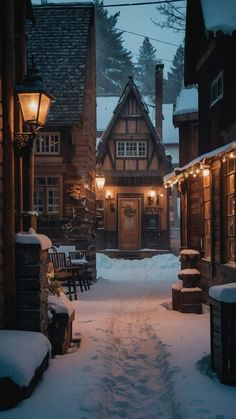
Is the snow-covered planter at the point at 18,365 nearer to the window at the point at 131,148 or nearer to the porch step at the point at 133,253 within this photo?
the porch step at the point at 133,253

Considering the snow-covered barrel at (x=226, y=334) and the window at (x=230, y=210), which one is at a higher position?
the window at (x=230, y=210)

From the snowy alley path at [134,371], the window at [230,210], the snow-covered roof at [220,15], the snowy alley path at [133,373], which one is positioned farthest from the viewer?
the window at [230,210]

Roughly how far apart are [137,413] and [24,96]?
13.2 ft

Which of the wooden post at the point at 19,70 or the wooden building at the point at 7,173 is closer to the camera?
the wooden building at the point at 7,173

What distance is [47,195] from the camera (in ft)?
59.0

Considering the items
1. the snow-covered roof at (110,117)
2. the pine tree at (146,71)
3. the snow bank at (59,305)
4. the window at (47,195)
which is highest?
the pine tree at (146,71)

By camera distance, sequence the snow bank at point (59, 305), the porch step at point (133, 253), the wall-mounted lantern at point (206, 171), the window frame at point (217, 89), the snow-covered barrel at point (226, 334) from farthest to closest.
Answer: the porch step at point (133, 253) → the wall-mounted lantern at point (206, 171) → the window frame at point (217, 89) → the snow bank at point (59, 305) → the snow-covered barrel at point (226, 334)

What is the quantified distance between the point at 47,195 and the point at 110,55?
46.5 m

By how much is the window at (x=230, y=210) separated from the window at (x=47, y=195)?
831cm

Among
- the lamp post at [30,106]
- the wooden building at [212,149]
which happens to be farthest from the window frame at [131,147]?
the lamp post at [30,106]

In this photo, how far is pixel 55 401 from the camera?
207 inches

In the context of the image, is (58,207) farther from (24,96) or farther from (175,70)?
(175,70)

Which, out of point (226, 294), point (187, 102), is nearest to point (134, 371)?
point (226, 294)

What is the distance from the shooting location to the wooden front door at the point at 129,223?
2848cm
